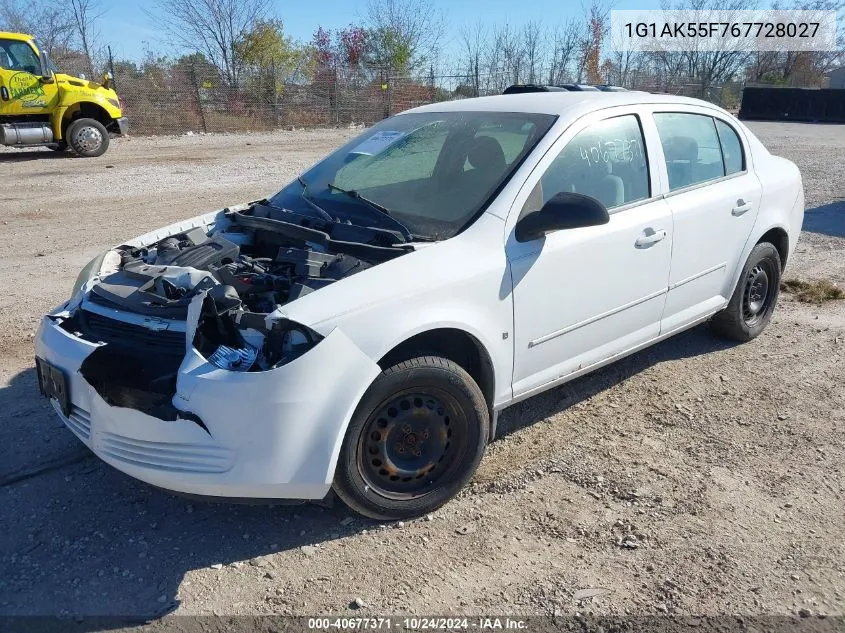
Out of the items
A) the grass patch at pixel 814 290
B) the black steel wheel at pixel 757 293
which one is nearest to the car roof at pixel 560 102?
the black steel wheel at pixel 757 293

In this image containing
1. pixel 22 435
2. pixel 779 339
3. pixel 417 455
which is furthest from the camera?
pixel 779 339

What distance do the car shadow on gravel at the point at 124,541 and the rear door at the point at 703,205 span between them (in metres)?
2.42

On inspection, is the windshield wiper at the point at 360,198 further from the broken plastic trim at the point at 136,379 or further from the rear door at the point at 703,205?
the rear door at the point at 703,205

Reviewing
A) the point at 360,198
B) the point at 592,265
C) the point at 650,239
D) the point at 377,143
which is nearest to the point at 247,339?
the point at 360,198

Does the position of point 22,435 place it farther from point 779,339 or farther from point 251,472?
point 779,339

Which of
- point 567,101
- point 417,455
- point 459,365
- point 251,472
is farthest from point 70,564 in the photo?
point 567,101

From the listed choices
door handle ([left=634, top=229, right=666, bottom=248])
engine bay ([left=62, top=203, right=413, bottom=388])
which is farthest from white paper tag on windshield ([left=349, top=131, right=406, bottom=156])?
door handle ([left=634, top=229, right=666, bottom=248])

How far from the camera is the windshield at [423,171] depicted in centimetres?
349

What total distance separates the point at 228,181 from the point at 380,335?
10630mm

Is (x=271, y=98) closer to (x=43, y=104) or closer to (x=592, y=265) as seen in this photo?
(x=43, y=104)

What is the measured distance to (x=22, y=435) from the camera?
380cm

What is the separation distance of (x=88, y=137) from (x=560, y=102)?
46.6 ft

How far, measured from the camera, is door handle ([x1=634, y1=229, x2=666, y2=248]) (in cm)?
383

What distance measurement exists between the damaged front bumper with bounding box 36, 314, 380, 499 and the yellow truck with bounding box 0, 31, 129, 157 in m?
14.1
